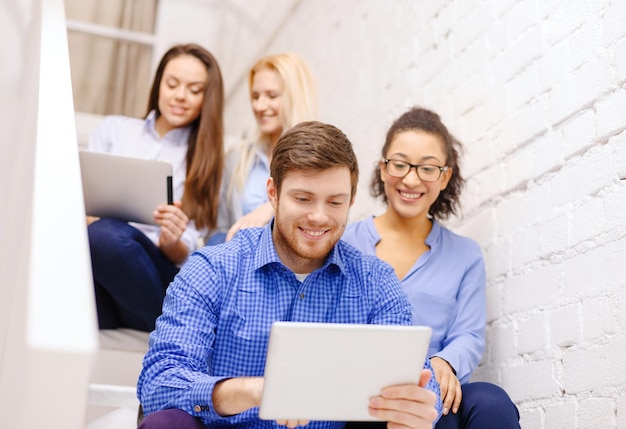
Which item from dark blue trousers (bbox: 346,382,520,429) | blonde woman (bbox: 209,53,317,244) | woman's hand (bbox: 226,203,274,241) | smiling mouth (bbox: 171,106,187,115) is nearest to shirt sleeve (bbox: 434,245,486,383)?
dark blue trousers (bbox: 346,382,520,429)

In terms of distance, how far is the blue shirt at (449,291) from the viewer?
5.89 ft

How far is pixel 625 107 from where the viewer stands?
1543 mm

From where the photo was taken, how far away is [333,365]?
1.12 m

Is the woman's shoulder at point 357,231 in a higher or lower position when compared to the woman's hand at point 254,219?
lower

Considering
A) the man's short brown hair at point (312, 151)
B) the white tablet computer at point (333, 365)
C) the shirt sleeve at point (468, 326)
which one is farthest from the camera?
the shirt sleeve at point (468, 326)

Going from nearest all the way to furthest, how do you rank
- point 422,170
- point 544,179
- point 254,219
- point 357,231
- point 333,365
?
point 333,365
point 544,179
point 422,170
point 357,231
point 254,219

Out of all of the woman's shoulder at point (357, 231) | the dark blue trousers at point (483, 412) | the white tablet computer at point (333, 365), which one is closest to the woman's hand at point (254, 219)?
the woman's shoulder at point (357, 231)

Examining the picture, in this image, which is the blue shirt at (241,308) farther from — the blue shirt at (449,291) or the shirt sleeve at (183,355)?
the blue shirt at (449,291)

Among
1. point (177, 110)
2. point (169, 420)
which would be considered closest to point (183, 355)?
point (169, 420)

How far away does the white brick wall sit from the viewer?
5.12ft

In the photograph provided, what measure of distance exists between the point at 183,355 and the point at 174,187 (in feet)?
3.46

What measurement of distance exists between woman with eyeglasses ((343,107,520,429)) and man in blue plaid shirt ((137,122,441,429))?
0.30 meters

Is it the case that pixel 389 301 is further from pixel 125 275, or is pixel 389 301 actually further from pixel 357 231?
pixel 125 275

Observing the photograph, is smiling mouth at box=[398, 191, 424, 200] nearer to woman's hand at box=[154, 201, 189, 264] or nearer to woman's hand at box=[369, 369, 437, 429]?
woman's hand at box=[154, 201, 189, 264]
